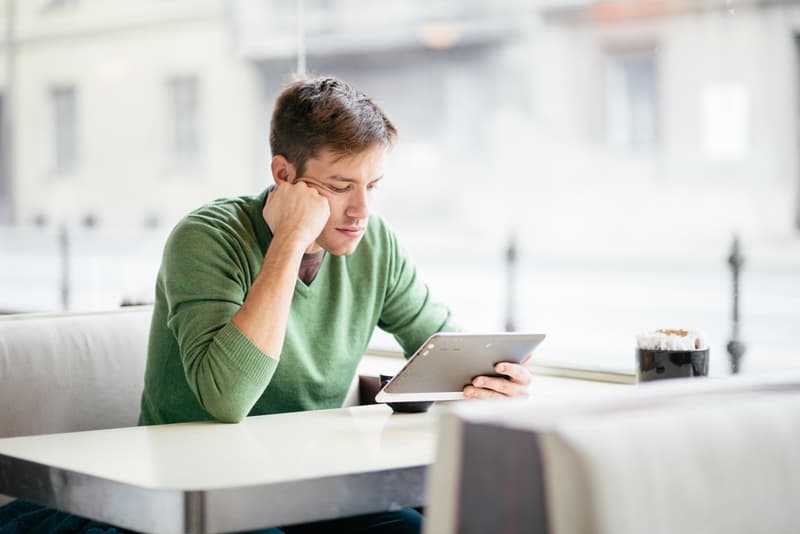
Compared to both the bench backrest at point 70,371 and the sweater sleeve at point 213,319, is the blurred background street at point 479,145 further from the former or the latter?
the sweater sleeve at point 213,319

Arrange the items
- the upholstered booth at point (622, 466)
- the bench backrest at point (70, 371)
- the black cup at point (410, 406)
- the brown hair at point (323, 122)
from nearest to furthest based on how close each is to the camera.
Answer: the upholstered booth at point (622, 466), the black cup at point (410, 406), the brown hair at point (323, 122), the bench backrest at point (70, 371)

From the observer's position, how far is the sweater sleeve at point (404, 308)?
225 cm

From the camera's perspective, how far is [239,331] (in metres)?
1.75

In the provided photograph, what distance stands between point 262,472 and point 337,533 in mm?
596

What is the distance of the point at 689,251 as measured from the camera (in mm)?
7125

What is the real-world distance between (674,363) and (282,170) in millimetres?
792

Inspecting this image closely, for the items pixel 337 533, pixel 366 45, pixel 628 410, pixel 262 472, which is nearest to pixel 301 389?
pixel 337 533

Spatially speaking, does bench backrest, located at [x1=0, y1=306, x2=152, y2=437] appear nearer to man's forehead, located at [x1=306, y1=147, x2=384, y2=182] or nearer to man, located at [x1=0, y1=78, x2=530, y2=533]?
man, located at [x1=0, y1=78, x2=530, y2=533]

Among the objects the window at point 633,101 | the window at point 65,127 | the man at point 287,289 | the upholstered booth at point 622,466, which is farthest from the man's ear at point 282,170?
the window at point 65,127

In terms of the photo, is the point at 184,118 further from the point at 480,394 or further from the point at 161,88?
the point at 480,394

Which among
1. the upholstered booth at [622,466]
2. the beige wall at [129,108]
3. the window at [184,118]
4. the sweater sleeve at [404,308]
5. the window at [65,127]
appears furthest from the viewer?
the window at [65,127]

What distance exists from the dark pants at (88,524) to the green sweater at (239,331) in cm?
24

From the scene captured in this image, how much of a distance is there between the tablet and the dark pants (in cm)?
23

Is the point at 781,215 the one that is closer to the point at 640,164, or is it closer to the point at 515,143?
the point at 640,164
